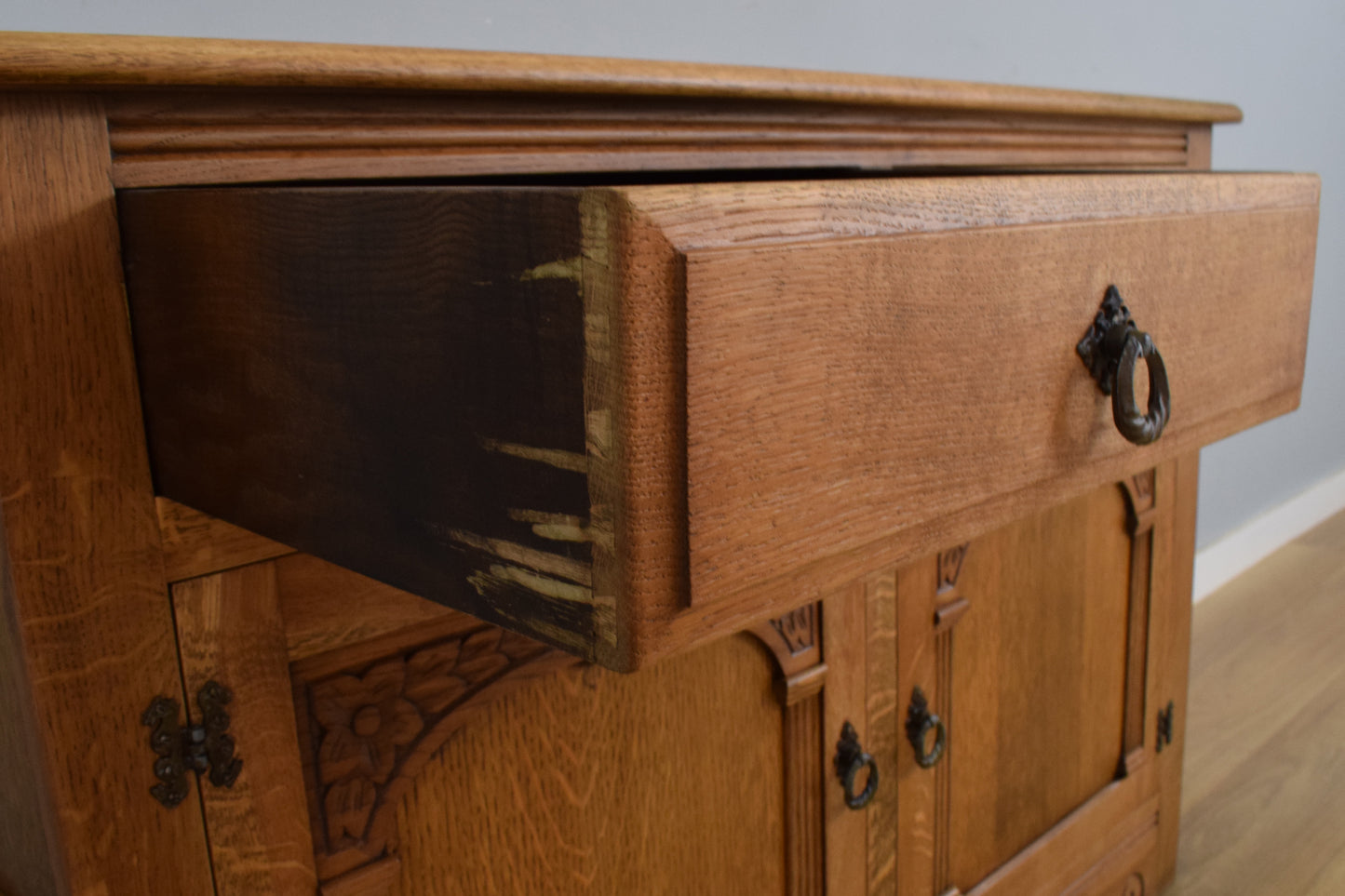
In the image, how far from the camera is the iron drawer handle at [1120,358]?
492 mm

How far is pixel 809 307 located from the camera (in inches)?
14.1

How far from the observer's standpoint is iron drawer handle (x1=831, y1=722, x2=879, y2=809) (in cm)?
78

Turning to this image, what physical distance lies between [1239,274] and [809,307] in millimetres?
357

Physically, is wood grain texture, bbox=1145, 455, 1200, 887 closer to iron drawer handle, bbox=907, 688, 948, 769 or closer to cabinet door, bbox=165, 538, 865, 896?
iron drawer handle, bbox=907, 688, 948, 769

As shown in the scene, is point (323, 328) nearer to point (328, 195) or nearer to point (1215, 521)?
point (328, 195)

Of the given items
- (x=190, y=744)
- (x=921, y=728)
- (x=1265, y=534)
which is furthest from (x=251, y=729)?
(x=1265, y=534)

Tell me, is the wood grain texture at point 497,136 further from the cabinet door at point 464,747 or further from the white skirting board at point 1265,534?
the white skirting board at point 1265,534

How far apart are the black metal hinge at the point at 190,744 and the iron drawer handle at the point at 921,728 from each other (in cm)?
50

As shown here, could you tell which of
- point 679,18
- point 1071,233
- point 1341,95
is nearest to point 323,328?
point 1071,233

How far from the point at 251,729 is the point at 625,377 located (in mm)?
303

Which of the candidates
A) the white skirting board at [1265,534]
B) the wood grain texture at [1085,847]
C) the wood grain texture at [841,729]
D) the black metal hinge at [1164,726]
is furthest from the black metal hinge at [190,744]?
the white skirting board at [1265,534]

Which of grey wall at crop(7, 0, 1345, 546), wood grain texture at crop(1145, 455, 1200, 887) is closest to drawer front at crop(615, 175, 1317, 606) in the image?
wood grain texture at crop(1145, 455, 1200, 887)

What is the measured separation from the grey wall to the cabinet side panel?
1.49ft

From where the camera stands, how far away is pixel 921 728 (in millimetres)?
842
